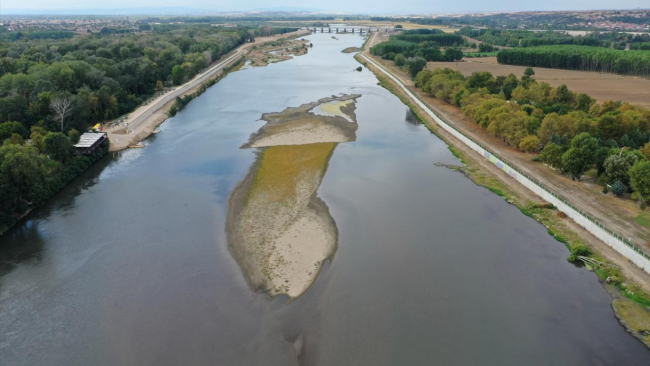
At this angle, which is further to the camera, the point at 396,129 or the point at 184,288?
the point at 396,129

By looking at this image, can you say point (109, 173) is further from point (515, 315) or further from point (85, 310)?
point (515, 315)

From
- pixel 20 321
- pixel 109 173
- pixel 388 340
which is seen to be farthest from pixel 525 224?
pixel 109 173

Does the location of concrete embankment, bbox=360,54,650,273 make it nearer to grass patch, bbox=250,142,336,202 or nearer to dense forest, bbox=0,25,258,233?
grass patch, bbox=250,142,336,202

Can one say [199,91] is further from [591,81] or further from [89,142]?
[591,81]

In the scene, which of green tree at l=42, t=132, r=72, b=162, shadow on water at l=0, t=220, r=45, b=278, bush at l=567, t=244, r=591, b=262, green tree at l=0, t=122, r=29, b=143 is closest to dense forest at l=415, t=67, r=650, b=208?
bush at l=567, t=244, r=591, b=262

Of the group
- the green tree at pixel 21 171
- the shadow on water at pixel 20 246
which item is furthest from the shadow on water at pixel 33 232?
the green tree at pixel 21 171

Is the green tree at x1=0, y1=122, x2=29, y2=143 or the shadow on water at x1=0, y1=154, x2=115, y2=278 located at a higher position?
the green tree at x1=0, y1=122, x2=29, y2=143

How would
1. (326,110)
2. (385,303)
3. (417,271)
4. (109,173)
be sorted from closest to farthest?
(385,303) < (417,271) < (109,173) < (326,110)
